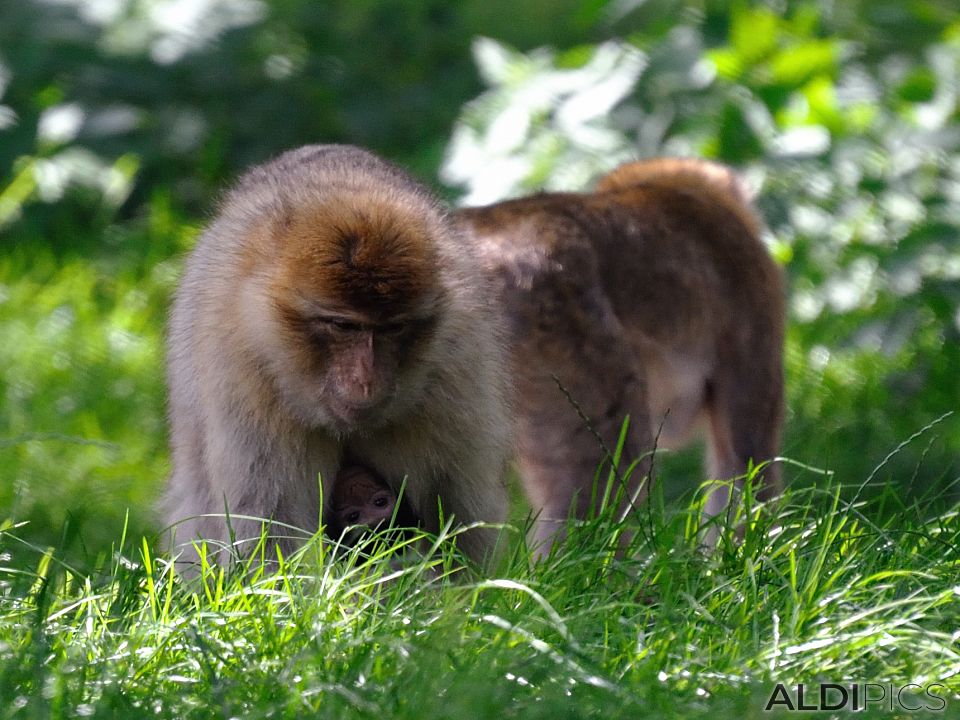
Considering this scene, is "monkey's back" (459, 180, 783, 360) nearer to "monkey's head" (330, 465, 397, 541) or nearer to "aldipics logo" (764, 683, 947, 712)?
"monkey's head" (330, 465, 397, 541)

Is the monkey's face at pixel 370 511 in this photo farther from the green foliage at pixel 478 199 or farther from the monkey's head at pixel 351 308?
the monkey's head at pixel 351 308

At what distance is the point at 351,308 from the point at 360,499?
66cm

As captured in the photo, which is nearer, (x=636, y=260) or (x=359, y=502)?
(x=359, y=502)

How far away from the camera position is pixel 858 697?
307cm

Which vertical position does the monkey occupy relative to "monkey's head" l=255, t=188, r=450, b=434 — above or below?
below

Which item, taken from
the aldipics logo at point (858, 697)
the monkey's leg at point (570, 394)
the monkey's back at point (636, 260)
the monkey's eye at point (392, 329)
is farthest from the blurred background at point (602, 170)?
the aldipics logo at point (858, 697)

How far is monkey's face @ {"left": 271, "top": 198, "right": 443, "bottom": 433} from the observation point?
3.83 meters

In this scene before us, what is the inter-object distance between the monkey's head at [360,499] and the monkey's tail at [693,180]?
2.04 m

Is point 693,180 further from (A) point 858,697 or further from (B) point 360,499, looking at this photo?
(A) point 858,697

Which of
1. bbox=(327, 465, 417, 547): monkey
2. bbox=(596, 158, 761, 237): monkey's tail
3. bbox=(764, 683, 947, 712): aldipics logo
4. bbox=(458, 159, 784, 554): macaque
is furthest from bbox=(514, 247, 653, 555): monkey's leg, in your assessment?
bbox=(764, 683, 947, 712): aldipics logo

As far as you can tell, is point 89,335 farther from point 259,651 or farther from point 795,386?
point 259,651

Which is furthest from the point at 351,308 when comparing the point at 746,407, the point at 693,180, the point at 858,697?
the point at 693,180

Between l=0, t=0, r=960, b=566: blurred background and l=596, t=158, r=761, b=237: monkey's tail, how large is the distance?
44 centimetres

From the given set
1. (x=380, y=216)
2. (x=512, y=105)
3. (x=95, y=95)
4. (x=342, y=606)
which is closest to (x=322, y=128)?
(x=95, y=95)
